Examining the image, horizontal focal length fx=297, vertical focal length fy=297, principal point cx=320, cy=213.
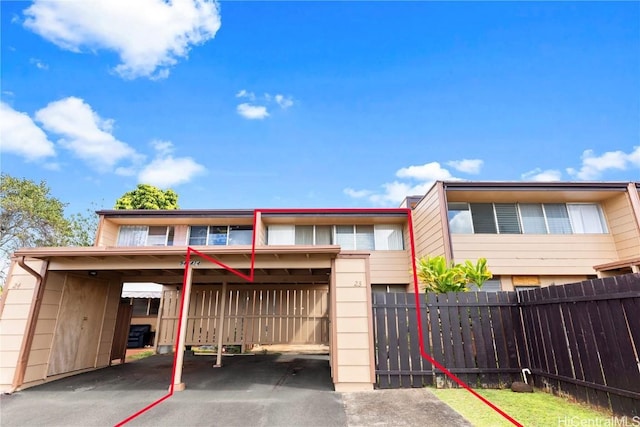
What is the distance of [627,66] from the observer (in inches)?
446

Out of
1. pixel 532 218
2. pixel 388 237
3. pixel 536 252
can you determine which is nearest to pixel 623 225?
pixel 532 218

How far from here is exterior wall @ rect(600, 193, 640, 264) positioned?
1022 centimetres

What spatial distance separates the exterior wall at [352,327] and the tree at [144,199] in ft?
79.6

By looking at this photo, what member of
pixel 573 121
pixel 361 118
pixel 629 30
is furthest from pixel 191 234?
pixel 573 121

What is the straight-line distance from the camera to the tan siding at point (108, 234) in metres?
12.7

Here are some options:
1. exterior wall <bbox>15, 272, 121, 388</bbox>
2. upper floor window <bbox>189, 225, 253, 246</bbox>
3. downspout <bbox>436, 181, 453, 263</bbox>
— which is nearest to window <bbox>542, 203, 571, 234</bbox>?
downspout <bbox>436, 181, 453, 263</bbox>

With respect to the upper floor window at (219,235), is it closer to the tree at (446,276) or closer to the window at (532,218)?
the tree at (446,276)

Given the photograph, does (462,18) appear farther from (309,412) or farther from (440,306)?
(309,412)

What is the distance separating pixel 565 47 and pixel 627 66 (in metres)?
2.61

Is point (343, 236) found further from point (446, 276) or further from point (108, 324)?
point (108, 324)

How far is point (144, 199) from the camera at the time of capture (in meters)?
25.7

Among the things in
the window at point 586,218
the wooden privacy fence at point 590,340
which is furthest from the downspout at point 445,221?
the window at point 586,218

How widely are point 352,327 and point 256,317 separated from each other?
682cm

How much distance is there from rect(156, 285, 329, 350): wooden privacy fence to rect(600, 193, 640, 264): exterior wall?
1084cm
